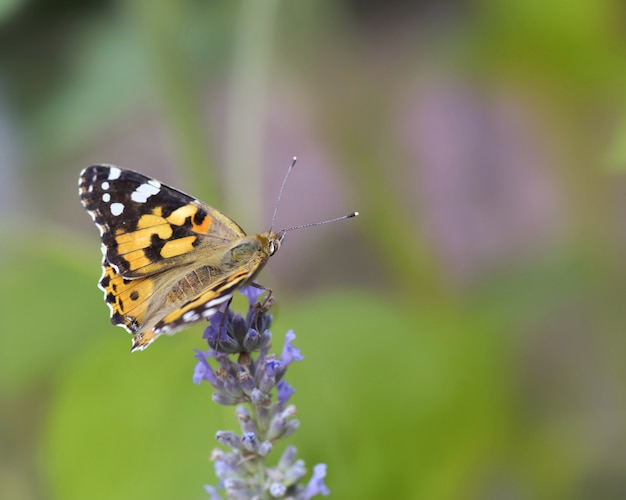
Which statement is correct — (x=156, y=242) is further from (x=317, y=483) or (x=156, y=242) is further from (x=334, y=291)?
(x=334, y=291)

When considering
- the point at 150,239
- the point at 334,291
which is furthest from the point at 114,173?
the point at 334,291

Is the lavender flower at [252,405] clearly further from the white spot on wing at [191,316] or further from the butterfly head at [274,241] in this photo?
the butterfly head at [274,241]

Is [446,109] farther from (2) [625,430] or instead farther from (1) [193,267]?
(1) [193,267]

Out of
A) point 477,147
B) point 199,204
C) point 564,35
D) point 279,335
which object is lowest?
point 279,335

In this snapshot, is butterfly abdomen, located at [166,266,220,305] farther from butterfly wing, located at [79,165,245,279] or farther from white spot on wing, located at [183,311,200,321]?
white spot on wing, located at [183,311,200,321]

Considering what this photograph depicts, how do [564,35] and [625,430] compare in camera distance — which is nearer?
[564,35]

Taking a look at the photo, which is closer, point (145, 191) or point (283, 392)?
point (283, 392)

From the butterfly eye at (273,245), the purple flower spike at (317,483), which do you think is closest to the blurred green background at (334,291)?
the butterfly eye at (273,245)

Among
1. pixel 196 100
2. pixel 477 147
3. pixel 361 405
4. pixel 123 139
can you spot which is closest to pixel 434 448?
pixel 361 405
